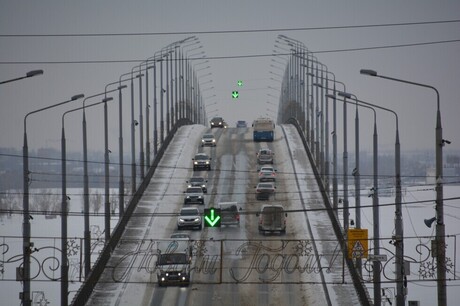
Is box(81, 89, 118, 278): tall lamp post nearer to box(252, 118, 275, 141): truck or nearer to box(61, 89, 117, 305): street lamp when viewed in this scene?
box(61, 89, 117, 305): street lamp

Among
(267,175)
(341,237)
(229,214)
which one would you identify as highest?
(267,175)

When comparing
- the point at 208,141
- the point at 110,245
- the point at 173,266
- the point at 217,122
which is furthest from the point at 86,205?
the point at 217,122

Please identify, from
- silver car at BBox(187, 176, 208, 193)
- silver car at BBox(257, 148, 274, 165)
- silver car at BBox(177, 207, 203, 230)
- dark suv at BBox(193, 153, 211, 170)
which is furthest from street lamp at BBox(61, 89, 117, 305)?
silver car at BBox(257, 148, 274, 165)

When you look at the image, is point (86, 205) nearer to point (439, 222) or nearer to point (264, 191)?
point (439, 222)

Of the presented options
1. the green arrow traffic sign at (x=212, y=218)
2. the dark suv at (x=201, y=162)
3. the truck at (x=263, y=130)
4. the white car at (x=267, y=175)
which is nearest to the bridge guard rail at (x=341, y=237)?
the white car at (x=267, y=175)

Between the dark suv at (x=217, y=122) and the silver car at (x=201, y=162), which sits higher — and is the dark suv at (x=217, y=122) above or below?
above

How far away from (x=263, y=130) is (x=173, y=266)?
7904 centimetres

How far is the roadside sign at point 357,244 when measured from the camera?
67.8m

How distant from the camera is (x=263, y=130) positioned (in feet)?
503

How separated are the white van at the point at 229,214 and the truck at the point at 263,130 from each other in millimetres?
55848

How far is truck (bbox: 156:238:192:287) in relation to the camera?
75000 mm

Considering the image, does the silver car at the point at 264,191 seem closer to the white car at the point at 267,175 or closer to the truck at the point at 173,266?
the white car at the point at 267,175

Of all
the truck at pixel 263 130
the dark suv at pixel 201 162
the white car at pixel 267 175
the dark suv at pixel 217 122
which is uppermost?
the dark suv at pixel 217 122

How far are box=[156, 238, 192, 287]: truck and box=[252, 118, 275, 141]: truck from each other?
78271 mm
